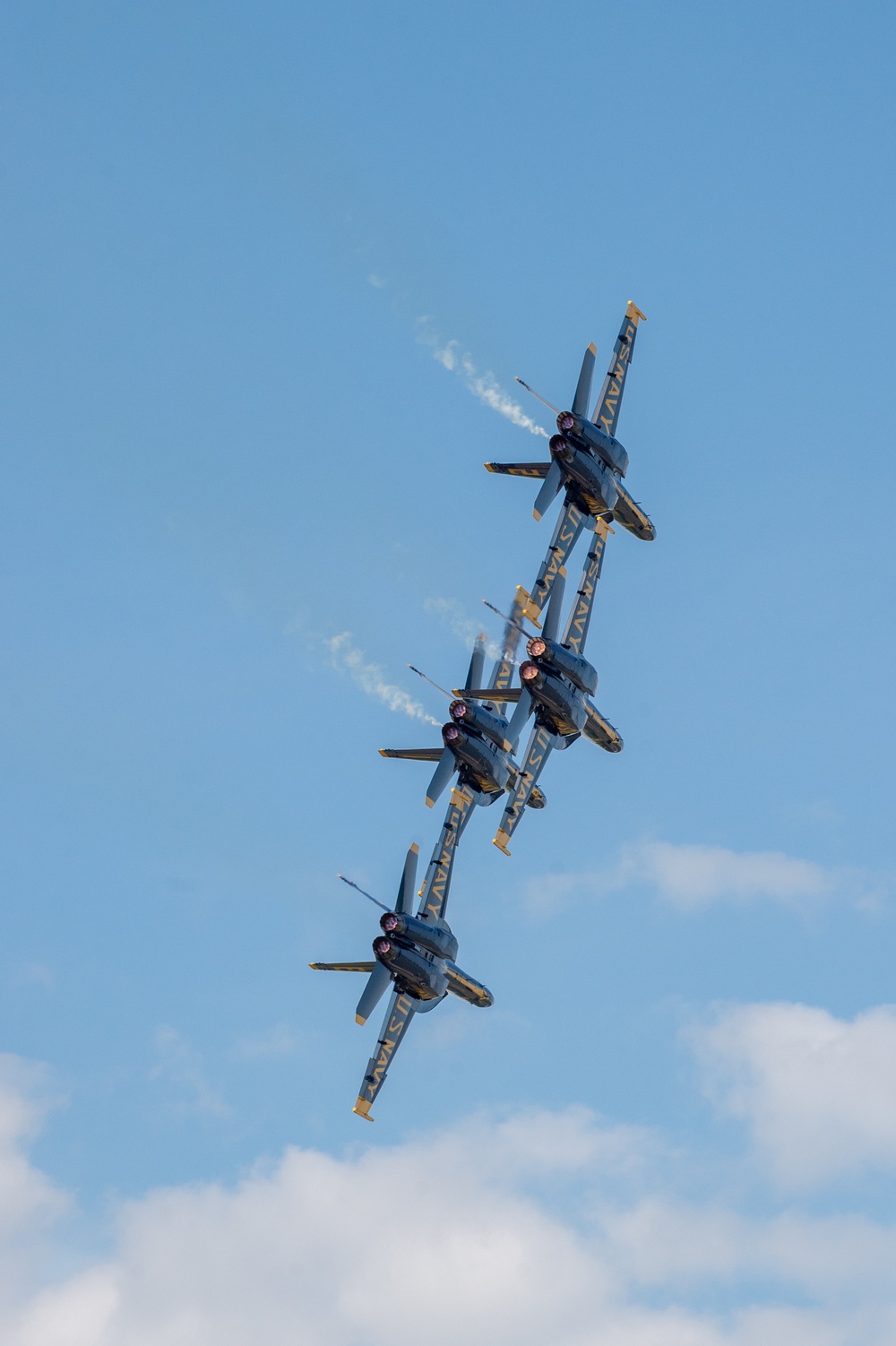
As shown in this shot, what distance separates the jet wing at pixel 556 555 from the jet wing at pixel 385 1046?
2105cm

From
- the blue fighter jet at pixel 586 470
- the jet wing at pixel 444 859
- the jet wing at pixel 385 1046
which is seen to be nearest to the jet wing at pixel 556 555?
the blue fighter jet at pixel 586 470

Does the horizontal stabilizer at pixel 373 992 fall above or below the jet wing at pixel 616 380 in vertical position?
below

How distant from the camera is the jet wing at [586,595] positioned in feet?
402

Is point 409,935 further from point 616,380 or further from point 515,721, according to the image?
point 616,380

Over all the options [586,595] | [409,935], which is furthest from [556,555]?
[409,935]

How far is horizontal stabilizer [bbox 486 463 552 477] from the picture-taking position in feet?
385

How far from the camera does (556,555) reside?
12069 centimetres

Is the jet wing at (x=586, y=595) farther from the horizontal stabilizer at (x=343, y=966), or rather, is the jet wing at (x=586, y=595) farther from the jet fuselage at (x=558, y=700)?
the horizontal stabilizer at (x=343, y=966)

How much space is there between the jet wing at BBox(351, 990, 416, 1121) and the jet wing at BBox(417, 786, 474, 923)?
4.52 metres

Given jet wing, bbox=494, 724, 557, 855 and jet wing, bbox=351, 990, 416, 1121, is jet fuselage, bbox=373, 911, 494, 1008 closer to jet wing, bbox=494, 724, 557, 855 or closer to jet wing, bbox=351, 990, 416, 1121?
jet wing, bbox=351, 990, 416, 1121

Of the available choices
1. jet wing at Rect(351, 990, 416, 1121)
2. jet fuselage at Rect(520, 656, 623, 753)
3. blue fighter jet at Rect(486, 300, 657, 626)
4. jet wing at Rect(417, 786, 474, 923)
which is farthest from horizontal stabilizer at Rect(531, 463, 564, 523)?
jet wing at Rect(351, 990, 416, 1121)

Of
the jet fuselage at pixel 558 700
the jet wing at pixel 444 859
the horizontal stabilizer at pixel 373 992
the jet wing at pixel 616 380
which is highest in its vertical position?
the jet wing at pixel 616 380

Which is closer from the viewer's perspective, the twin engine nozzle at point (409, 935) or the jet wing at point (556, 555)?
the twin engine nozzle at point (409, 935)

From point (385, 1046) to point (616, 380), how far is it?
37.0m
